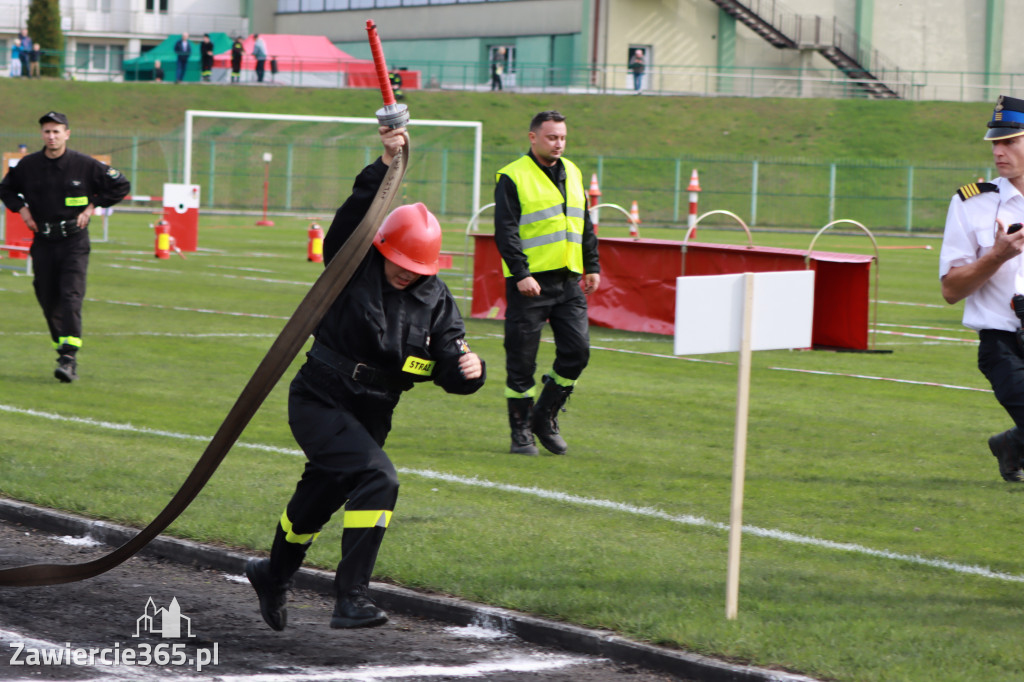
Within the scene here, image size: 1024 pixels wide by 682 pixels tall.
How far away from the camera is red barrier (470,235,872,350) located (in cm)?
1608

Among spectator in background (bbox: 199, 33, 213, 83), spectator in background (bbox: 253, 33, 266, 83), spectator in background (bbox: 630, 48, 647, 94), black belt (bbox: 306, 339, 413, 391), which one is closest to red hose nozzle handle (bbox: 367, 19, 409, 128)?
black belt (bbox: 306, 339, 413, 391)

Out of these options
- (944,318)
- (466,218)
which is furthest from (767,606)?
(466,218)

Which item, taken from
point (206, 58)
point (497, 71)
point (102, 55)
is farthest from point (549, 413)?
point (102, 55)

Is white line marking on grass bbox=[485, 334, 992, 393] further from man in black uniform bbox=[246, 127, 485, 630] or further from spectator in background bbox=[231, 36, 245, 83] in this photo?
spectator in background bbox=[231, 36, 245, 83]

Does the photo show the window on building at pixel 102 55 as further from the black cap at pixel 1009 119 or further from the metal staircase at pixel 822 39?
the black cap at pixel 1009 119

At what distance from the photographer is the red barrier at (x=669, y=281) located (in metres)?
16.1

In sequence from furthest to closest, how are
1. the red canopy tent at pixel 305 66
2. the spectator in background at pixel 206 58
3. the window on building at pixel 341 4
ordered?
the window on building at pixel 341 4 < the red canopy tent at pixel 305 66 < the spectator in background at pixel 206 58

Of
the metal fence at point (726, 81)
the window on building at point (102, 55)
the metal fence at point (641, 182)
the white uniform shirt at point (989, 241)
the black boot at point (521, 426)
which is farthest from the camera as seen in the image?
the window on building at point (102, 55)

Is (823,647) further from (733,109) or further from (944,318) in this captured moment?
(733,109)

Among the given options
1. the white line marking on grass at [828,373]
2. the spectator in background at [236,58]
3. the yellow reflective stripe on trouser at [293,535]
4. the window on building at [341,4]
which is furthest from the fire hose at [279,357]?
the window on building at [341,4]

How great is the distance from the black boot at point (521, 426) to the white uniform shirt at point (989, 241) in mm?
3596

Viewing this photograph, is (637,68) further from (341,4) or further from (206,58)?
(341,4)

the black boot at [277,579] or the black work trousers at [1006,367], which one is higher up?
the black work trousers at [1006,367]

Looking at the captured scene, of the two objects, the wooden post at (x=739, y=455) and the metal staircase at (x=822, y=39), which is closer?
the wooden post at (x=739, y=455)
